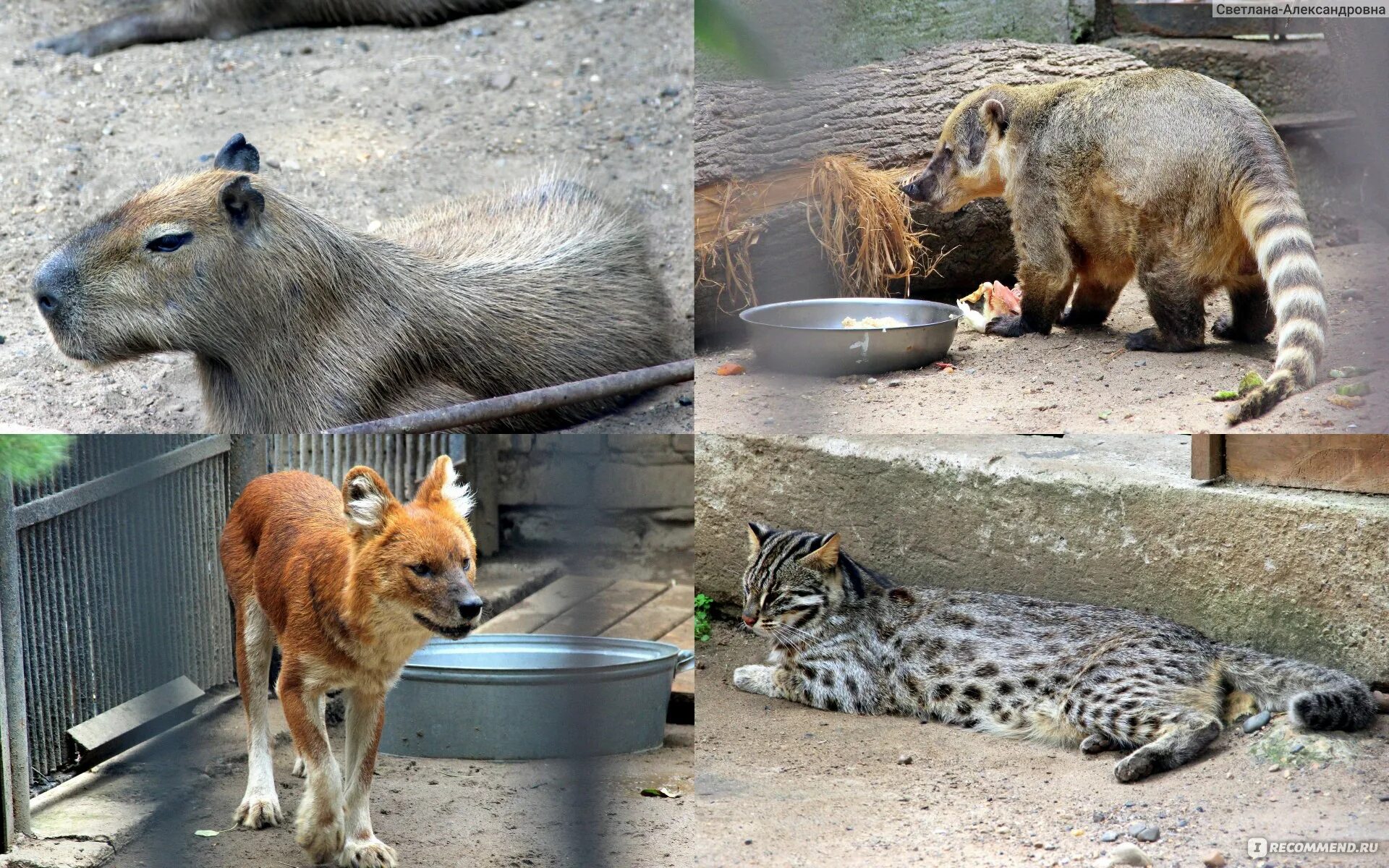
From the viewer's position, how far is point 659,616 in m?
5.79

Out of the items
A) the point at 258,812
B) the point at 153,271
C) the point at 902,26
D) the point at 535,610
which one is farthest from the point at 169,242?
the point at 902,26

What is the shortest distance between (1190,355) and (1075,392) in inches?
19.4

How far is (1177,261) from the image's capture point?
15.6 ft

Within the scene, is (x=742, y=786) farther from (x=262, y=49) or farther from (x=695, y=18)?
(x=262, y=49)

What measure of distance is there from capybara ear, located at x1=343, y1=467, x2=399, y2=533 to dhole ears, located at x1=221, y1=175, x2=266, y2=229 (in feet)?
3.57

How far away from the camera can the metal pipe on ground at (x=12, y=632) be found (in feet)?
12.6

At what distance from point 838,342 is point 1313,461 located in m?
1.56

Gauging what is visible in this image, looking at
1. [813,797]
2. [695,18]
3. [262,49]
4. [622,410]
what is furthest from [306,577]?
[262,49]

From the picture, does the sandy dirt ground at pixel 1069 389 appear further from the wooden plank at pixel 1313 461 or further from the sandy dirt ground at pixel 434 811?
the sandy dirt ground at pixel 434 811

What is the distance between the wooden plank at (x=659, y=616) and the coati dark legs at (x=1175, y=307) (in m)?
2.23

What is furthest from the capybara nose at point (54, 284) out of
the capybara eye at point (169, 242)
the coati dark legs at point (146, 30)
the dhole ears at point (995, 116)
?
the dhole ears at point (995, 116)

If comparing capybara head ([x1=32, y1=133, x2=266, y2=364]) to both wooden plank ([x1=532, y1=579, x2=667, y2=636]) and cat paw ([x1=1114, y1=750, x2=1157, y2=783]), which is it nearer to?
wooden plank ([x1=532, y1=579, x2=667, y2=636])

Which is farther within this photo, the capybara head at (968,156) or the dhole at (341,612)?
the capybara head at (968,156)

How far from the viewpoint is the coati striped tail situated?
414 cm
